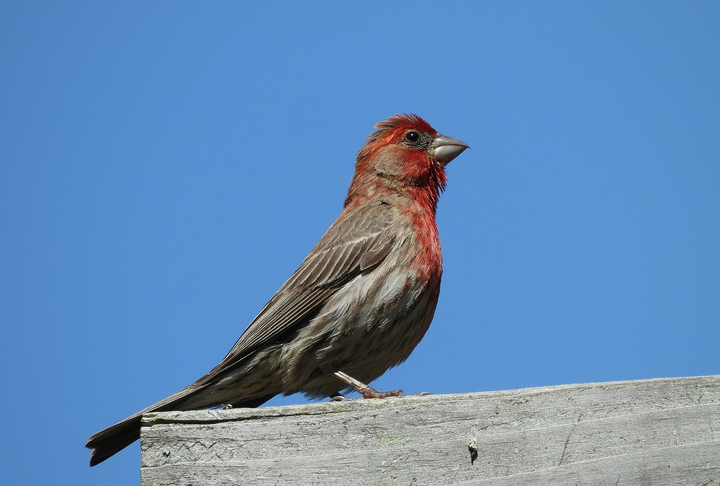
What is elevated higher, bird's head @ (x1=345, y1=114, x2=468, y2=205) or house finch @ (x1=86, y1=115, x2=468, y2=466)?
bird's head @ (x1=345, y1=114, x2=468, y2=205)

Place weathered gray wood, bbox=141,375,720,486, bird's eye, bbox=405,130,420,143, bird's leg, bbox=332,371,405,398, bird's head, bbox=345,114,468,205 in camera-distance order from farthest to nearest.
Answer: bird's eye, bbox=405,130,420,143 < bird's head, bbox=345,114,468,205 < bird's leg, bbox=332,371,405,398 < weathered gray wood, bbox=141,375,720,486

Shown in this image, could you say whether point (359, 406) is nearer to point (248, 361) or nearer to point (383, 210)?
point (248, 361)

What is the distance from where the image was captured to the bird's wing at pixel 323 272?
17.6 ft

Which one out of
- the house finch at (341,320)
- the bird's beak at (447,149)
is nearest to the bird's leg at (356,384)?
the house finch at (341,320)

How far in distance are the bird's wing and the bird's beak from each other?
77 centimetres

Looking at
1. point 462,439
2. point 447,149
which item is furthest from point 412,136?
point 462,439

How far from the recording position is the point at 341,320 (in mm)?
5254

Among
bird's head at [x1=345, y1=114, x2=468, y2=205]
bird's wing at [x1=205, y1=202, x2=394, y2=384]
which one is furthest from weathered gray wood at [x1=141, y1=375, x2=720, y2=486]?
bird's head at [x1=345, y1=114, x2=468, y2=205]

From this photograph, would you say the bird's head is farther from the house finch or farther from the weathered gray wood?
the weathered gray wood

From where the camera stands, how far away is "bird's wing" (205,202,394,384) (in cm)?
536

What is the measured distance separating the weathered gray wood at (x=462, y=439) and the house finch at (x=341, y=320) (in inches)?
79.2

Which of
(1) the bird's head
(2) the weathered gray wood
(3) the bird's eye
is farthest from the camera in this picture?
(3) the bird's eye

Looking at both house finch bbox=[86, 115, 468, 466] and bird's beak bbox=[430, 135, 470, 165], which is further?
bird's beak bbox=[430, 135, 470, 165]

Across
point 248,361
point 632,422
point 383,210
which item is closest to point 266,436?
point 632,422
